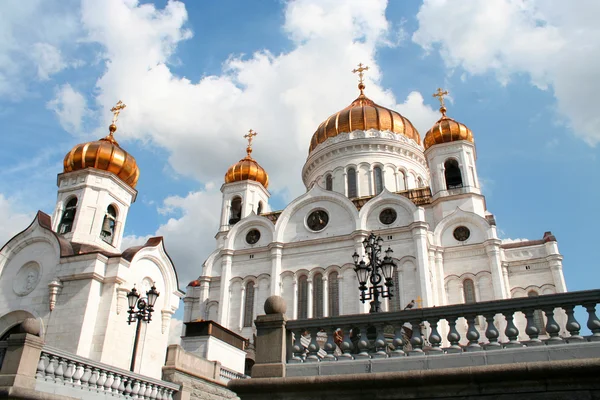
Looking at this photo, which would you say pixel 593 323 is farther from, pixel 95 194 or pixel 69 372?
pixel 95 194

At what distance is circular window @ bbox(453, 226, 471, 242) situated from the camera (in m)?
28.3

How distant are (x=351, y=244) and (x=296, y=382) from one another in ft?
70.5

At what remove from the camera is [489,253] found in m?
→ 27.0

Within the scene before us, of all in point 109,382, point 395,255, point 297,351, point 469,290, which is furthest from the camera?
point 395,255

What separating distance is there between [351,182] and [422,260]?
454 inches

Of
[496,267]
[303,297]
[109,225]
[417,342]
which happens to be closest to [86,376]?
[417,342]

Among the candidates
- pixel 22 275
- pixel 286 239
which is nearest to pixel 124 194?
pixel 22 275

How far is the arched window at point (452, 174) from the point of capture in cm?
3132

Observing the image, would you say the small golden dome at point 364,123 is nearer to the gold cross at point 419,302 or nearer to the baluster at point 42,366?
the gold cross at point 419,302

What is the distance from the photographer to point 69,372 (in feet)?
29.6

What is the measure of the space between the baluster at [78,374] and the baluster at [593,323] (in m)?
8.35

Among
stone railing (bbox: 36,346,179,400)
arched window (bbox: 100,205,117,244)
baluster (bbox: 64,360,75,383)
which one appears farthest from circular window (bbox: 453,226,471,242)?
baluster (bbox: 64,360,75,383)

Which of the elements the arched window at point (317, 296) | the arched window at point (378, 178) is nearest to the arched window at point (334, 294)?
the arched window at point (317, 296)

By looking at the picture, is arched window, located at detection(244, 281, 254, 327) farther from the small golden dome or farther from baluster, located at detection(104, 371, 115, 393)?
baluster, located at detection(104, 371, 115, 393)
